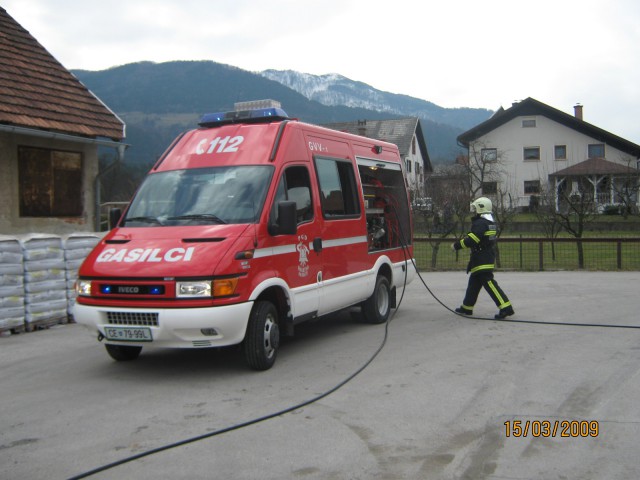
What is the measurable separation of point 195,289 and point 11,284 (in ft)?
14.6

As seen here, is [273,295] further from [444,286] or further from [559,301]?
[444,286]

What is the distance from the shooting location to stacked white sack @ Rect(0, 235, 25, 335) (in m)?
9.06

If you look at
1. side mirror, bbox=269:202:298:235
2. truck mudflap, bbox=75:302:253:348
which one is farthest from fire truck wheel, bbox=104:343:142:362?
side mirror, bbox=269:202:298:235

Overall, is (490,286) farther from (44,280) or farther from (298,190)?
(44,280)

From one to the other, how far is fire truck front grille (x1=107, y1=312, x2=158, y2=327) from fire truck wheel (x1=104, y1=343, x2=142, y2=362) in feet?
3.06

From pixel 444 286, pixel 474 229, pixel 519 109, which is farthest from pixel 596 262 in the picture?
pixel 519 109

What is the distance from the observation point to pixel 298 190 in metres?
7.64

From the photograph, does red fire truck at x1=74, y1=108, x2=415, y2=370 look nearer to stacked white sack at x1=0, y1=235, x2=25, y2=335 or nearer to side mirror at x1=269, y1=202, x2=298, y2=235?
side mirror at x1=269, y1=202, x2=298, y2=235

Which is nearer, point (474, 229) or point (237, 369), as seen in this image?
point (237, 369)

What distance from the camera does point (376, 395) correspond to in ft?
19.4

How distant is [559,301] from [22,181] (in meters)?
10.4

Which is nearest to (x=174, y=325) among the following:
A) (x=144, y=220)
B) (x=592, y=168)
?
(x=144, y=220)

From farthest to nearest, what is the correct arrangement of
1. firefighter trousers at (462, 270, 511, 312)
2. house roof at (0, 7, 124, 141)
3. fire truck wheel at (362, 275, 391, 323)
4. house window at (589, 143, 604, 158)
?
house window at (589, 143, 604, 158), house roof at (0, 7, 124, 141), firefighter trousers at (462, 270, 511, 312), fire truck wheel at (362, 275, 391, 323)
